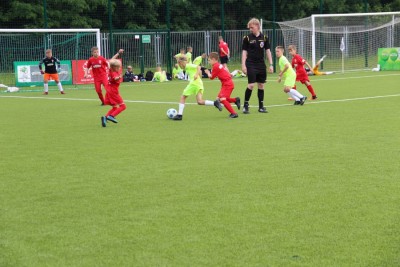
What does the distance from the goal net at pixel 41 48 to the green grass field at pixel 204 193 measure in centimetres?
1701

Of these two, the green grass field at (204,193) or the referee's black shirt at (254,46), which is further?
the referee's black shirt at (254,46)

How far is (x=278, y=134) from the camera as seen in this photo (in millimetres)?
11453

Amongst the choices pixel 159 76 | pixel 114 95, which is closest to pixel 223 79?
pixel 114 95

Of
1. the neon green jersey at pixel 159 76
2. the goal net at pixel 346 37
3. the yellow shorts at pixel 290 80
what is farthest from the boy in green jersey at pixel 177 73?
the yellow shorts at pixel 290 80

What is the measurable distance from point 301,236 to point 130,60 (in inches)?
1242

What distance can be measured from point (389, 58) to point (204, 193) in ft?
99.5

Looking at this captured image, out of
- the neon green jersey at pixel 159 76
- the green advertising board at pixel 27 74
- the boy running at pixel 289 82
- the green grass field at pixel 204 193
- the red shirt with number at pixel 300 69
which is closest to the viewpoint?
the green grass field at pixel 204 193

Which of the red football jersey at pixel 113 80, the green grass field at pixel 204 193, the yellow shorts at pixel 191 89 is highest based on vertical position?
the red football jersey at pixel 113 80

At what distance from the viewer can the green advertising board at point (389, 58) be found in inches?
1383

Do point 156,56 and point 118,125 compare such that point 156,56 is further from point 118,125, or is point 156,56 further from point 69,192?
point 69,192

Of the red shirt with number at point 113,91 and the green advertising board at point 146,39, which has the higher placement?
the green advertising board at point 146,39

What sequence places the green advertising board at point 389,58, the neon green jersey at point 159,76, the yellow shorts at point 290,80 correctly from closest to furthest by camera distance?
the yellow shorts at point 290,80 → the neon green jersey at point 159,76 → the green advertising board at point 389,58

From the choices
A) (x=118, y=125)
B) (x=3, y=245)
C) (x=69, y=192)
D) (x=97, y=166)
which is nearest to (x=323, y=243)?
(x=3, y=245)

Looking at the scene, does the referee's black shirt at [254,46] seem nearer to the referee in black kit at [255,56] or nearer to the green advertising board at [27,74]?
the referee in black kit at [255,56]
